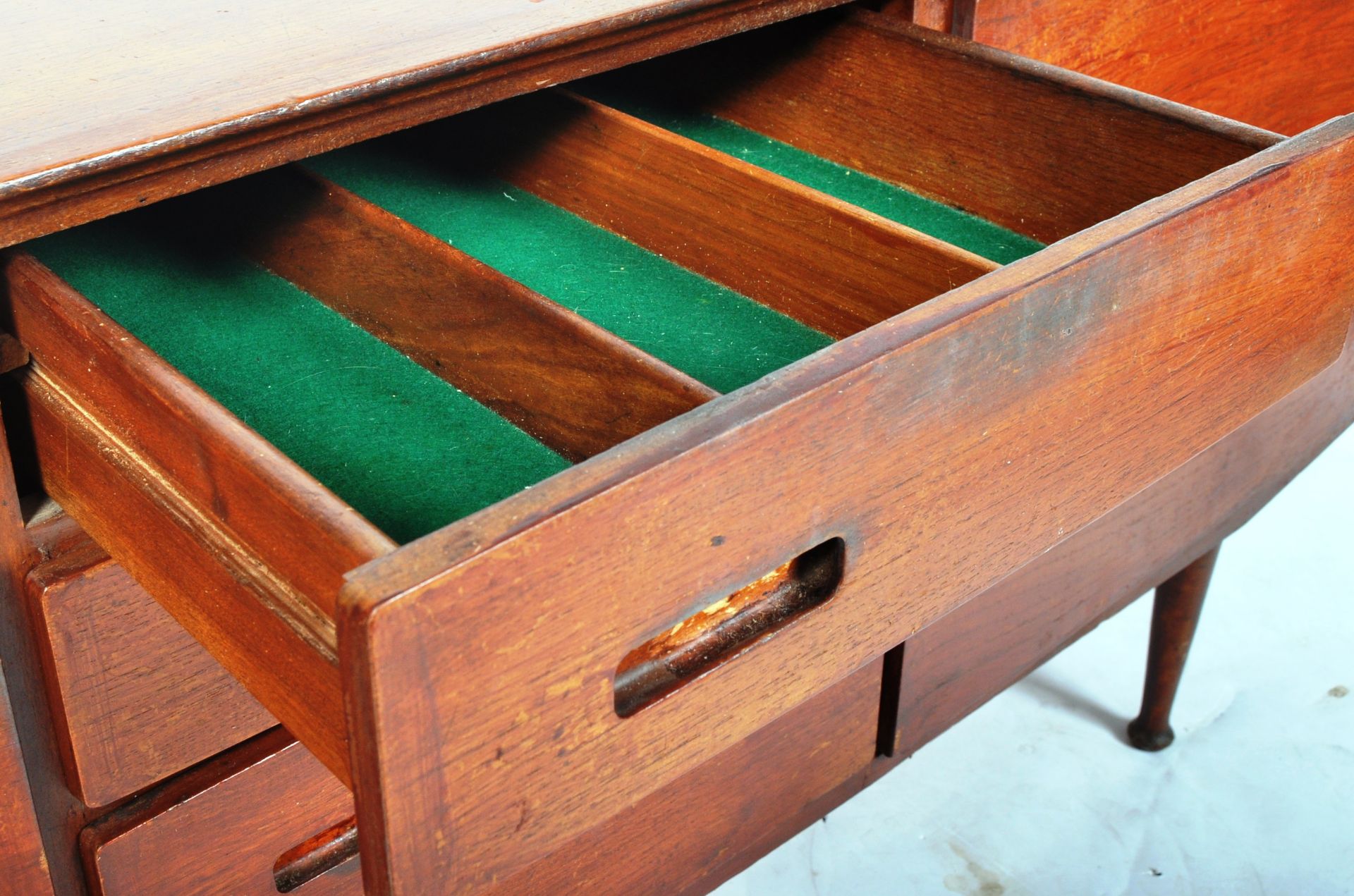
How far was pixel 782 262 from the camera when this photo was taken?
2.26ft

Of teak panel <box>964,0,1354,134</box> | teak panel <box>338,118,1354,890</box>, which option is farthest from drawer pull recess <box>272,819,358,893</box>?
teak panel <box>964,0,1354,134</box>

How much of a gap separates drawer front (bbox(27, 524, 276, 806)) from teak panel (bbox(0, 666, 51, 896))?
0.02m

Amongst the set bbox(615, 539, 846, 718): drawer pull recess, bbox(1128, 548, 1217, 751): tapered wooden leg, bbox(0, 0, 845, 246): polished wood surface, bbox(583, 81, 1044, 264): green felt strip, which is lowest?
bbox(1128, 548, 1217, 751): tapered wooden leg

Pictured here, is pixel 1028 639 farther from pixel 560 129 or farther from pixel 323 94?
pixel 323 94

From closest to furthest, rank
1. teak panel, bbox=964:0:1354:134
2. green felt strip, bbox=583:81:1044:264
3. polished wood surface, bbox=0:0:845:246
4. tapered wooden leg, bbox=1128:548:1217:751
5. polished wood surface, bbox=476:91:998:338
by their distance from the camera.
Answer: polished wood surface, bbox=0:0:845:246, polished wood surface, bbox=476:91:998:338, green felt strip, bbox=583:81:1044:264, teak panel, bbox=964:0:1354:134, tapered wooden leg, bbox=1128:548:1217:751

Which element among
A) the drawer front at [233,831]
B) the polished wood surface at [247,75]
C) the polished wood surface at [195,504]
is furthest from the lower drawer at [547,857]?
the polished wood surface at [247,75]

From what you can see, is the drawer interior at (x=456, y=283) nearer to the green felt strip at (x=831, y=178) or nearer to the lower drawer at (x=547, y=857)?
the green felt strip at (x=831, y=178)

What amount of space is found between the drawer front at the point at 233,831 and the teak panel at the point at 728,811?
→ 0.13 meters

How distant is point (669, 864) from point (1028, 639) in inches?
11.6

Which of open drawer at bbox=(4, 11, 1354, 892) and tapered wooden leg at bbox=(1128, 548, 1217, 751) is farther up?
open drawer at bbox=(4, 11, 1354, 892)

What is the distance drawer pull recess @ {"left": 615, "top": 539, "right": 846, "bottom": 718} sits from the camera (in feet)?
1.61

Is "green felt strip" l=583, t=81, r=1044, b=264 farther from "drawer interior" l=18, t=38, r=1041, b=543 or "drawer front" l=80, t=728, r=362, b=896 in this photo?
"drawer front" l=80, t=728, r=362, b=896

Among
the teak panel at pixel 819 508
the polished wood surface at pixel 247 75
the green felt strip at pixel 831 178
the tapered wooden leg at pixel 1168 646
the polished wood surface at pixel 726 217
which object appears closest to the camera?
the teak panel at pixel 819 508

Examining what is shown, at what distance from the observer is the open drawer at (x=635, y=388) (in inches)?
16.5
